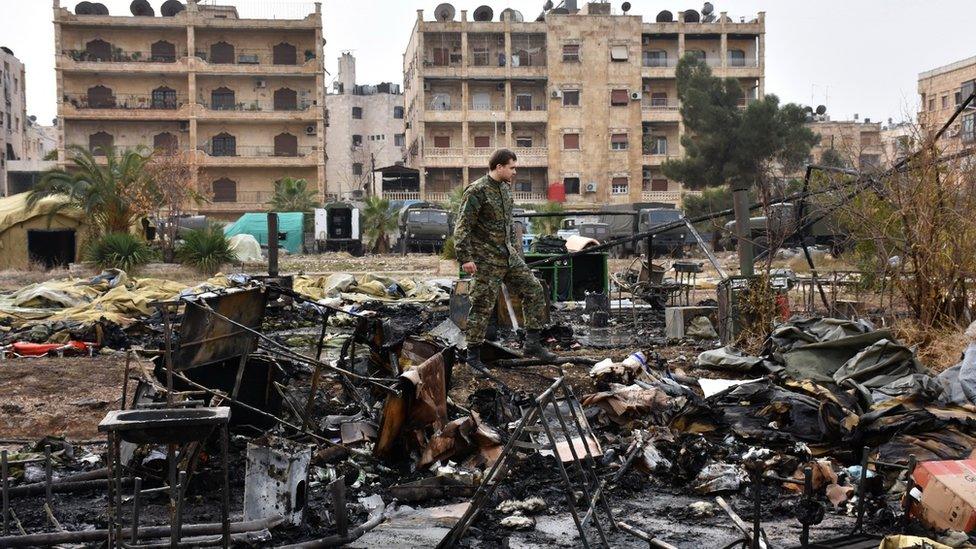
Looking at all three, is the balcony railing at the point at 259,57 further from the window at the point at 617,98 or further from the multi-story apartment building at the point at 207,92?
the window at the point at 617,98

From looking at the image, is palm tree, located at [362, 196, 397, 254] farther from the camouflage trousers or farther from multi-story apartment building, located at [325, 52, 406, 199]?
multi-story apartment building, located at [325, 52, 406, 199]

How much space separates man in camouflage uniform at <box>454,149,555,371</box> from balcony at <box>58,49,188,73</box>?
52906mm

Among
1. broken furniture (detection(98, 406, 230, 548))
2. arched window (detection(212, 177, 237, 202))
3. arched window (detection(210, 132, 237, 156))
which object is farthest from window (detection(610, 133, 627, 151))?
broken furniture (detection(98, 406, 230, 548))

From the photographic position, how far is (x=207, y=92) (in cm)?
5788

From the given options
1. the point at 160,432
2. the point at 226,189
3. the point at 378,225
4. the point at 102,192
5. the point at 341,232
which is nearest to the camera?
the point at 160,432

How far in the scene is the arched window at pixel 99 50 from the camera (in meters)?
56.8

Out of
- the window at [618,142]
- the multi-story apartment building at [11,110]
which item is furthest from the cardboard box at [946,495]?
the multi-story apartment building at [11,110]

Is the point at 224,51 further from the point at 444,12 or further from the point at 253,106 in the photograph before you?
the point at 444,12

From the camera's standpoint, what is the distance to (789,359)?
7.22 meters

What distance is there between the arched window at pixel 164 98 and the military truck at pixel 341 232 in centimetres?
2689

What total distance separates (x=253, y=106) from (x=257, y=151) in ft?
9.06

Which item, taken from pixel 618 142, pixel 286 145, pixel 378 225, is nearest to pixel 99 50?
pixel 286 145

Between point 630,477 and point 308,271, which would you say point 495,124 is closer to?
point 308,271

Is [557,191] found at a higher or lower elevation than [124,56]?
lower
